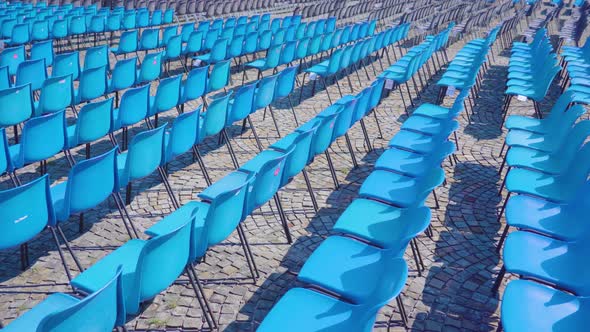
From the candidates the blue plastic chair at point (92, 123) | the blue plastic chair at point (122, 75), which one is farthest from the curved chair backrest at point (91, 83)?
the blue plastic chair at point (92, 123)

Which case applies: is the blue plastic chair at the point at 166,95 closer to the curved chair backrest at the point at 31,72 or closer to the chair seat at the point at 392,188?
the curved chair backrest at the point at 31,72

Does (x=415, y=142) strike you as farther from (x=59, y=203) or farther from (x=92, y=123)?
(x=59, y=203)

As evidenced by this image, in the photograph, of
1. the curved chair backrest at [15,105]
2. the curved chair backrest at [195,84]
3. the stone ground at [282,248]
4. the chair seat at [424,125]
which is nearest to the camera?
the stone ground at [282,248]

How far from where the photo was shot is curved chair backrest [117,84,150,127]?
17.6 feet

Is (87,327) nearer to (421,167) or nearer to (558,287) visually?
(558,287)

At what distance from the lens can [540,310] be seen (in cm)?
286

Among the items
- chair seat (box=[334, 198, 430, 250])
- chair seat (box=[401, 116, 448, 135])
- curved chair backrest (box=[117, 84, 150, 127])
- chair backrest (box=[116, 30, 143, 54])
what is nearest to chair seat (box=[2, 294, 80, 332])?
chair seat (box=[334, 198, 430, 250])

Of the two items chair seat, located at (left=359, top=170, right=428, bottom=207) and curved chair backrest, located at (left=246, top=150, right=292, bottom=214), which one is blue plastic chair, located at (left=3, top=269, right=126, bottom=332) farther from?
chair seat, located at (left=359, top=170, right=428, bottom=207)

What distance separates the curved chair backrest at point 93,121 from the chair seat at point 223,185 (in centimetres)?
156

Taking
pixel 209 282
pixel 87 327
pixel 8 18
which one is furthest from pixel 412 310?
pixel 8 18

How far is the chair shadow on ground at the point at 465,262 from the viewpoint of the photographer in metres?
3.61

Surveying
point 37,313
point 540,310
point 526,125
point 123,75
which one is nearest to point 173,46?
point 123,75

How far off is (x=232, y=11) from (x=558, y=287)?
16518 millimetres

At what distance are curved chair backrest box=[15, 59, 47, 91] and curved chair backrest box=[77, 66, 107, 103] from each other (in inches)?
20.9
